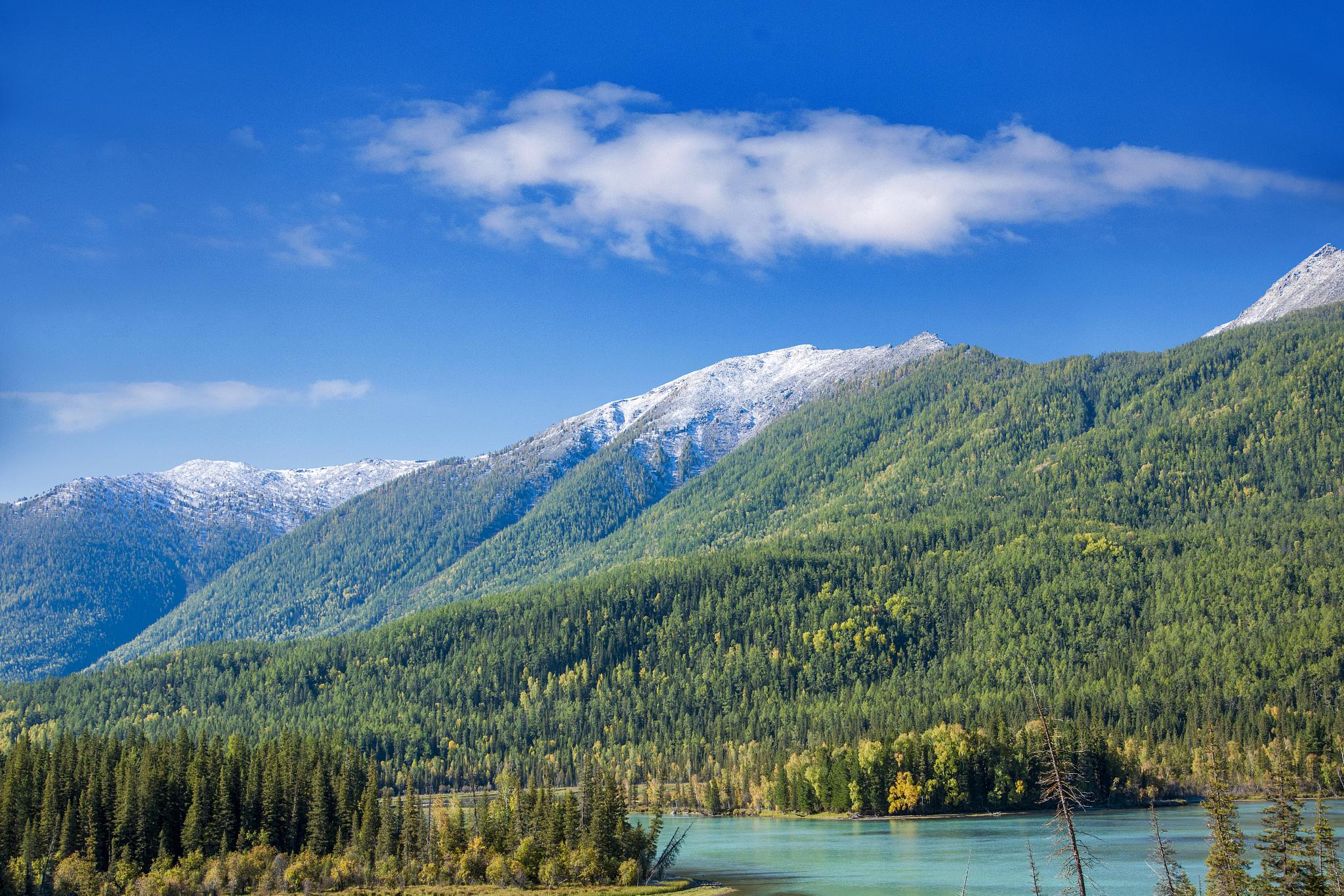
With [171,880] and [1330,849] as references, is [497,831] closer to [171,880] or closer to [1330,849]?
[171,880]

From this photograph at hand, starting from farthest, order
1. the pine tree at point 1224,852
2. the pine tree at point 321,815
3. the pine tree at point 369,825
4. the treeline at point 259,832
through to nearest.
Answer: the pine tree at point 321,815 < the pine tree at point 369,825 < the treeline at point 259,832 < the pine tree at point 1224,852

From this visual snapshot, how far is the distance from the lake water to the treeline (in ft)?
48.6

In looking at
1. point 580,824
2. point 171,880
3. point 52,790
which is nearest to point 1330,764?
point 580,824

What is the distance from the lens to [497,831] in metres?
141

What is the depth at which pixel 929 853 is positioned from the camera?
154125 millimetres

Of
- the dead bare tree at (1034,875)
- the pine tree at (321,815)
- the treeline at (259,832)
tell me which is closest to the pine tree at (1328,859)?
the dead bare tree at (1034,875)

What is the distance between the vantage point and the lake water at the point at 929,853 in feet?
421

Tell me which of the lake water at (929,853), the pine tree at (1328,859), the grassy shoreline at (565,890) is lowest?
the lake water at (929,853)

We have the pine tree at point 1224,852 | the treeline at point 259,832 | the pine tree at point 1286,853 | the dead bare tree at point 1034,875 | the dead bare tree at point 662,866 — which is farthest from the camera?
the dead bare tree at point 662,866

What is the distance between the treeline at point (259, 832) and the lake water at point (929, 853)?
14826 millimetres

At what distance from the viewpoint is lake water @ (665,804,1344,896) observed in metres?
128

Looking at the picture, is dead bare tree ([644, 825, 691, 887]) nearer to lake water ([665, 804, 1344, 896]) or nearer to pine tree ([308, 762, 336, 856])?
lake water ([665, 804, 1344, 896])

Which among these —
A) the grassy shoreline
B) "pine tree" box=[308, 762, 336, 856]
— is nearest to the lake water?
the grassy shoreline

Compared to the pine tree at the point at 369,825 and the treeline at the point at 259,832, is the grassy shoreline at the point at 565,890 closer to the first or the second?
the treeline at the point at 259,832
